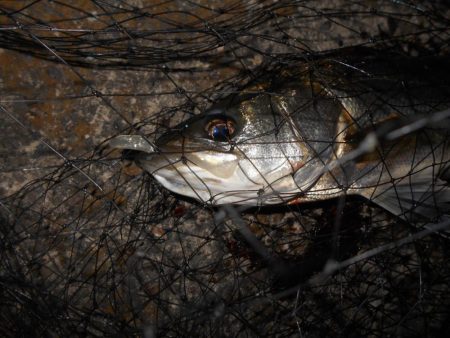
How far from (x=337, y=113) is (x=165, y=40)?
121 cm

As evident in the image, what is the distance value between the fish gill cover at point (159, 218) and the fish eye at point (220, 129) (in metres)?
0.30

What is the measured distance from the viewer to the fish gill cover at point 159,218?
2434 millimetres

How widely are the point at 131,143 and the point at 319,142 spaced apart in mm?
1067

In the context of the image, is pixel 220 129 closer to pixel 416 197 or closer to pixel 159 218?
pixel 159 218

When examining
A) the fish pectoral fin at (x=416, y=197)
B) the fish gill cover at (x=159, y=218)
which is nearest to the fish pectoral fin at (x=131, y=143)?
the fish gill cover at (x=159, y=218)

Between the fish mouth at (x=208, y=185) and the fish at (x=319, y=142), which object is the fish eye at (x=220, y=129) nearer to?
the fish at (x=319, y=142)

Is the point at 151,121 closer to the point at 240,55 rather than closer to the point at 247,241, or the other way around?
the point at 240,55

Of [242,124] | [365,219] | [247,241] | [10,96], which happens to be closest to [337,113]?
[242,124]

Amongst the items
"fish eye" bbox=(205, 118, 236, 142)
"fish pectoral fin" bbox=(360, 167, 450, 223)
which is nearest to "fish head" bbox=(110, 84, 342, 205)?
"fish eye" bbox=(205, 118, 236, 142)

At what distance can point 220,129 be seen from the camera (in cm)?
227

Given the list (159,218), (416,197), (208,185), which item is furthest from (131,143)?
(416,197)

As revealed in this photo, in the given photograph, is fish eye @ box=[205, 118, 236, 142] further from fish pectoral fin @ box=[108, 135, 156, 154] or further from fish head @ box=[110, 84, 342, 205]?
fish pectoral fin @ box=[108, 135, 156, 154]

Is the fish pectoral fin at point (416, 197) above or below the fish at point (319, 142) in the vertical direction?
below

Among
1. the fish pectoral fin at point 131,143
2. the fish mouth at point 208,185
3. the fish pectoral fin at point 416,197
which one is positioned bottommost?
the fish pectoral fin at point 416,197
